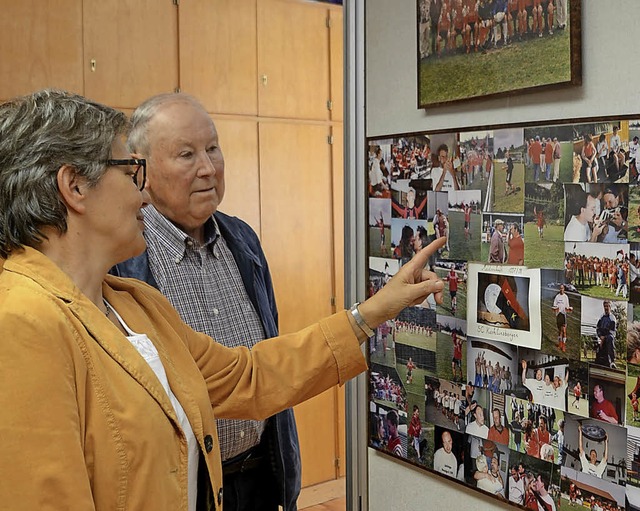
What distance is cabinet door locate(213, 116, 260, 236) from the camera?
4.19 metres

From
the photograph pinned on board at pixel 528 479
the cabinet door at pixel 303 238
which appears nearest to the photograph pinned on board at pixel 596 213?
the photograph pinned on board at pixel 528 479

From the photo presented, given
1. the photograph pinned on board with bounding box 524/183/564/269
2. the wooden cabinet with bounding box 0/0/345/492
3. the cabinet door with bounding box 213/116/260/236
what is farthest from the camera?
the cabinet door with bounding box 213/116/260/236

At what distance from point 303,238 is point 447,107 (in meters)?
2.89

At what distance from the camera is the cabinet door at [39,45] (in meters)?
3.51

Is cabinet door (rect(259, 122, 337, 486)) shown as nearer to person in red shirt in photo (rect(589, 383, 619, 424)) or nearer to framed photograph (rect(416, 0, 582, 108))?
framed photograph (rect(416, 0, 582, 108))

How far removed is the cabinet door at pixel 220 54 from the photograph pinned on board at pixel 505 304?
274 cm

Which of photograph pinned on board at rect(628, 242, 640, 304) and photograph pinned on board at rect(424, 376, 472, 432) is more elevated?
photograph pinned on board at rect(628, 242, 640, 304)

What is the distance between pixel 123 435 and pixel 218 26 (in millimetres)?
3242

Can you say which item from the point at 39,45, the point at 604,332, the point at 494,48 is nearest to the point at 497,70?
the point at 494,48

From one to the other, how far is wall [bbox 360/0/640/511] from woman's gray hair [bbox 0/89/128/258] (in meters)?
0.74

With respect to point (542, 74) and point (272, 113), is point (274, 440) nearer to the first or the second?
point (542, 74)

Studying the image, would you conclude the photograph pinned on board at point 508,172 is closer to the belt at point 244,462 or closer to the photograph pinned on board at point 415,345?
the photograph pinned on board at point 415,345

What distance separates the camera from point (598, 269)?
1379 millimetres

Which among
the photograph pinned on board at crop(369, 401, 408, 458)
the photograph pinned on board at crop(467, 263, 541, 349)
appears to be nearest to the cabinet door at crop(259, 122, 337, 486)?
the photograph pinned on board at crop(369, 401, 408, 458)
